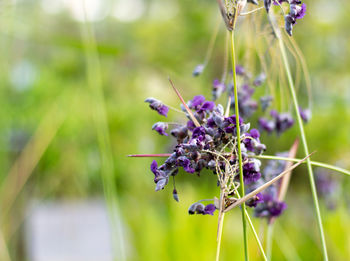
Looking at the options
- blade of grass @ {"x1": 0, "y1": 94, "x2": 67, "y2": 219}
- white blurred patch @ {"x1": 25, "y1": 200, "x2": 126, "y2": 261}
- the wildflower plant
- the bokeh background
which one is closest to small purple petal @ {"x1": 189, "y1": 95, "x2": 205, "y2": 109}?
the wildflower plant

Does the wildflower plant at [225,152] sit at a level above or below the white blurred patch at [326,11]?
below

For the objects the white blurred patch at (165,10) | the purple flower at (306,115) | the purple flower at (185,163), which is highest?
the white blurred patch at (165,10)

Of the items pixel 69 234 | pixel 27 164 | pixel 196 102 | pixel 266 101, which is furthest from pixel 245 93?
pixel 69 234

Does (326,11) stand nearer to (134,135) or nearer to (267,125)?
(134,135)

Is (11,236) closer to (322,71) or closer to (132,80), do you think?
(132,80)

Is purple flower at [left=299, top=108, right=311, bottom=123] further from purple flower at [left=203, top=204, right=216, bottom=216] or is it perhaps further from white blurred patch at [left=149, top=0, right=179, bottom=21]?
white blurred patch at [left=149, top=0, right=179, bottom=21]

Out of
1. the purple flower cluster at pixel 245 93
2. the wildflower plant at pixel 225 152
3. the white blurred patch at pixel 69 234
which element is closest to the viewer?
the wildflower plant at pixel 225 152

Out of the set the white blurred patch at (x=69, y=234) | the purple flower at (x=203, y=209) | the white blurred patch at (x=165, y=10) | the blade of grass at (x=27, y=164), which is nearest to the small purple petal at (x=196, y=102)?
the purple flower at (x=203, y=209)

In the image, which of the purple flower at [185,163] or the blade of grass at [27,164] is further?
the blade of grass at [27,164]

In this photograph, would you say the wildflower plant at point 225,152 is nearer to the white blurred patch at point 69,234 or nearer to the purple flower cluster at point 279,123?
the purple flower cluster at point 279,123
